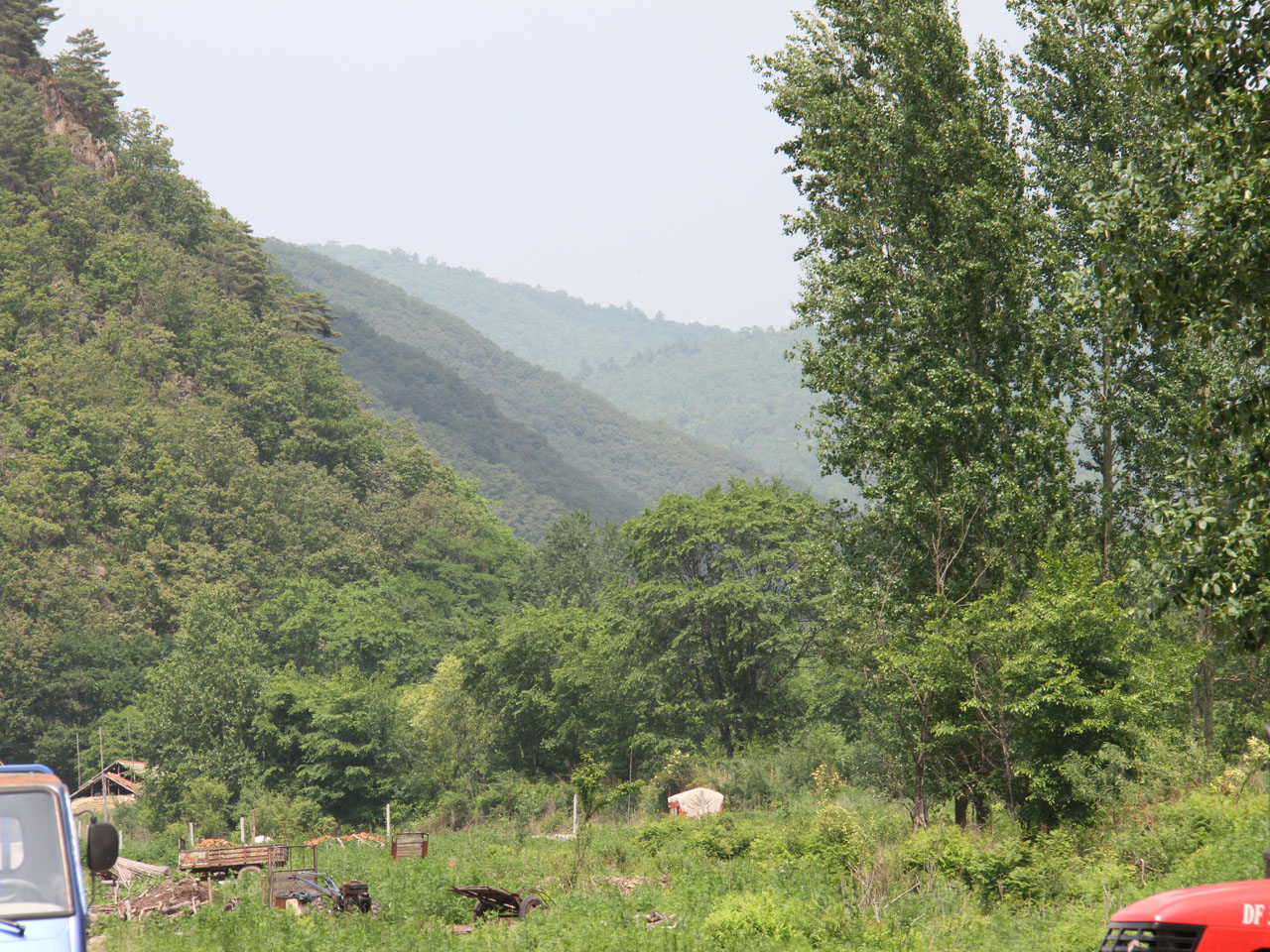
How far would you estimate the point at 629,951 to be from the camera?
47.0 ft

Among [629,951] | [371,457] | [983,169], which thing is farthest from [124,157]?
[629,951]

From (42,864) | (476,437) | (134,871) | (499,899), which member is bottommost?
(134,871)

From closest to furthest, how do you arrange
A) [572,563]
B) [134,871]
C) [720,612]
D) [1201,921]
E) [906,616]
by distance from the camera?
[1201,921] → [906,616] → [134,871] → [720,612] → [572,563]

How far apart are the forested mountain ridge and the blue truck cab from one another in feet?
149

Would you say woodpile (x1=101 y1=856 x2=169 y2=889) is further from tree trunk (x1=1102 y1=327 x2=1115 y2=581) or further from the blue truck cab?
tree trunk (x1=1102 y1=327 x2=1115 y2=581)

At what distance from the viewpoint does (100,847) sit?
29.6ft

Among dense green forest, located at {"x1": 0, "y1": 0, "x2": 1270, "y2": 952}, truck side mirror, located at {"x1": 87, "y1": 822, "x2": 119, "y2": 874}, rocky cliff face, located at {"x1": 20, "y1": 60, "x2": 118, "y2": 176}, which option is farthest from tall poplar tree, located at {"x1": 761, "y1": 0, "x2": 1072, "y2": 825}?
rocky cliff face, located at {"x1": 20, "y1": 60, "x2": 118, "y2": 176}

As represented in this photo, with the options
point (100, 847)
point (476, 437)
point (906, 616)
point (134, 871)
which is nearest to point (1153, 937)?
point (100, 847)

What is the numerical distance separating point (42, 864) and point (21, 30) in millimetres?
102150

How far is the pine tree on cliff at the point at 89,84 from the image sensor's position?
308ft

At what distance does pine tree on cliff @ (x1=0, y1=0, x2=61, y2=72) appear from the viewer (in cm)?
9200

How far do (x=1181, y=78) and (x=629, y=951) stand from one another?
11.6 m

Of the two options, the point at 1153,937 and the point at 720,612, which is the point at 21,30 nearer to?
the point at 720,612

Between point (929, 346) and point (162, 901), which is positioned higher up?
point (929, 346)
